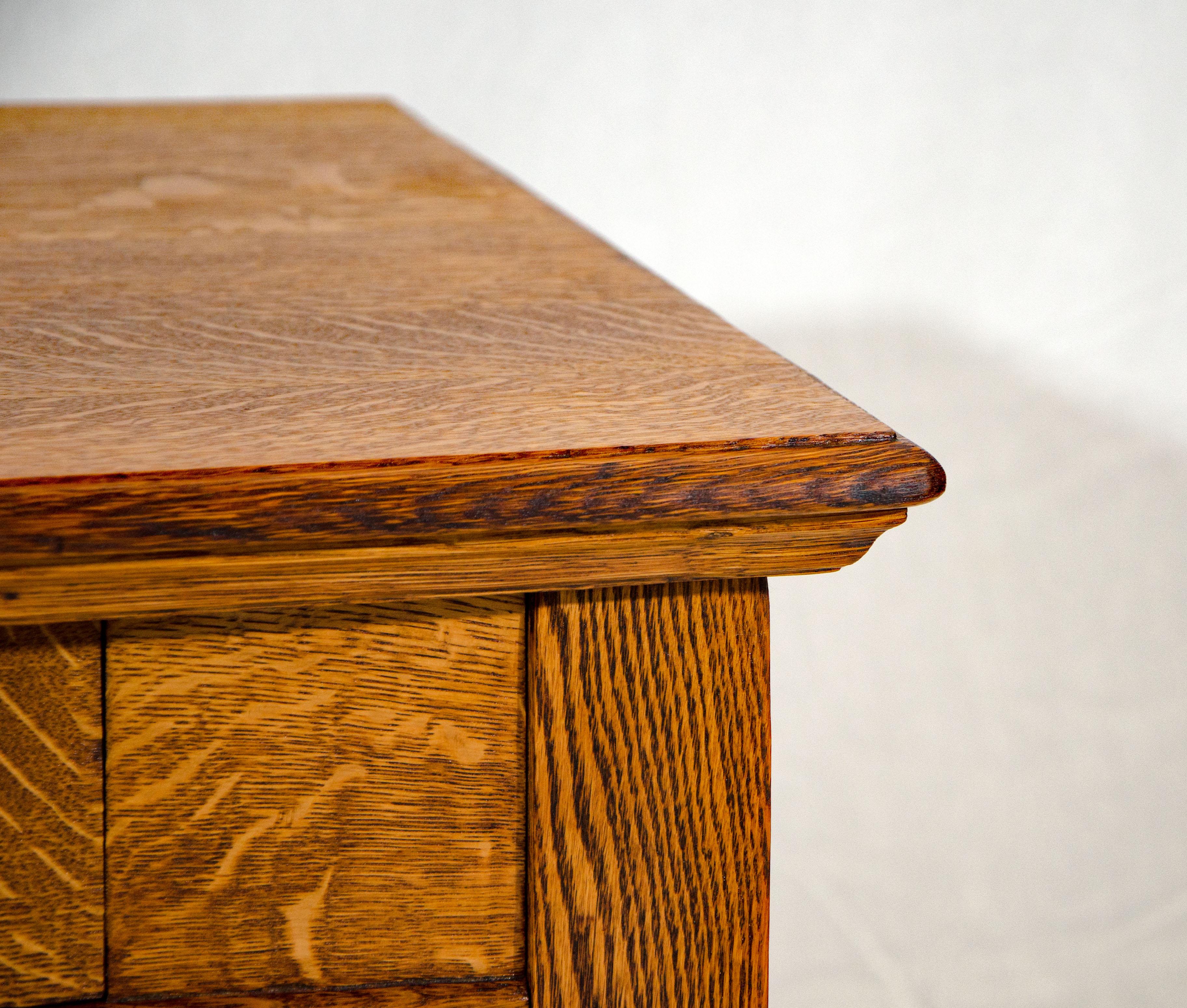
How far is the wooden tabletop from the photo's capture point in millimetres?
233

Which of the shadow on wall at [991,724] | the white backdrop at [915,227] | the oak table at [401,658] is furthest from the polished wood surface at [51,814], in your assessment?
the white backdrop at [915,227]

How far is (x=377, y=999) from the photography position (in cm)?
29

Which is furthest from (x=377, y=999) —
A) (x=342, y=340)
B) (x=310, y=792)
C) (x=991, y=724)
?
(x=991, y=724)

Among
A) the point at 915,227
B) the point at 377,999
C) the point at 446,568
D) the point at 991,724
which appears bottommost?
the point at 991,724

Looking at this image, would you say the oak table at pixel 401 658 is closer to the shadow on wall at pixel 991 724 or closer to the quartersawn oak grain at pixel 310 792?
the quartersawn oak grain at pixel 310 792

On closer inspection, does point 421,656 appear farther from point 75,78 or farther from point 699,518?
point 75,78

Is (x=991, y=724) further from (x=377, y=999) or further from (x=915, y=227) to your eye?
(x=377, y=999)

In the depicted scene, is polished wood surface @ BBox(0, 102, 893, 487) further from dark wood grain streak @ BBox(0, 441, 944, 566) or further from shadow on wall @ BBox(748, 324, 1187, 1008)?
shadow on wall @ BBox(748, 324, 1187, 1008)

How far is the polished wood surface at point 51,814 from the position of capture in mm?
261

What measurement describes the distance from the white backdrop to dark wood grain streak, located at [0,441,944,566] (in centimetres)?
104

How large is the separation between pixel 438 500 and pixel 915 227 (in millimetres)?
1554

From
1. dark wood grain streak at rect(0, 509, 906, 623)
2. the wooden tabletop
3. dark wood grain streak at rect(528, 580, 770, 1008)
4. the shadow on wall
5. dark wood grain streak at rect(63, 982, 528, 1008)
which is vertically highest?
the wooden tabletop

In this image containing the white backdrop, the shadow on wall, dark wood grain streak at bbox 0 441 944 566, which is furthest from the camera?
the white backdrop

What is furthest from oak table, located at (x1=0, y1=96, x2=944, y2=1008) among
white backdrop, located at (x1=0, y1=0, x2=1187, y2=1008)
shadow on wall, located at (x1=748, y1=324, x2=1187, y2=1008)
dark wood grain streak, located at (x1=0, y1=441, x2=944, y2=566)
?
white backdrop, located at (x1=0, y1=0, x2=1187, y2=1008)
